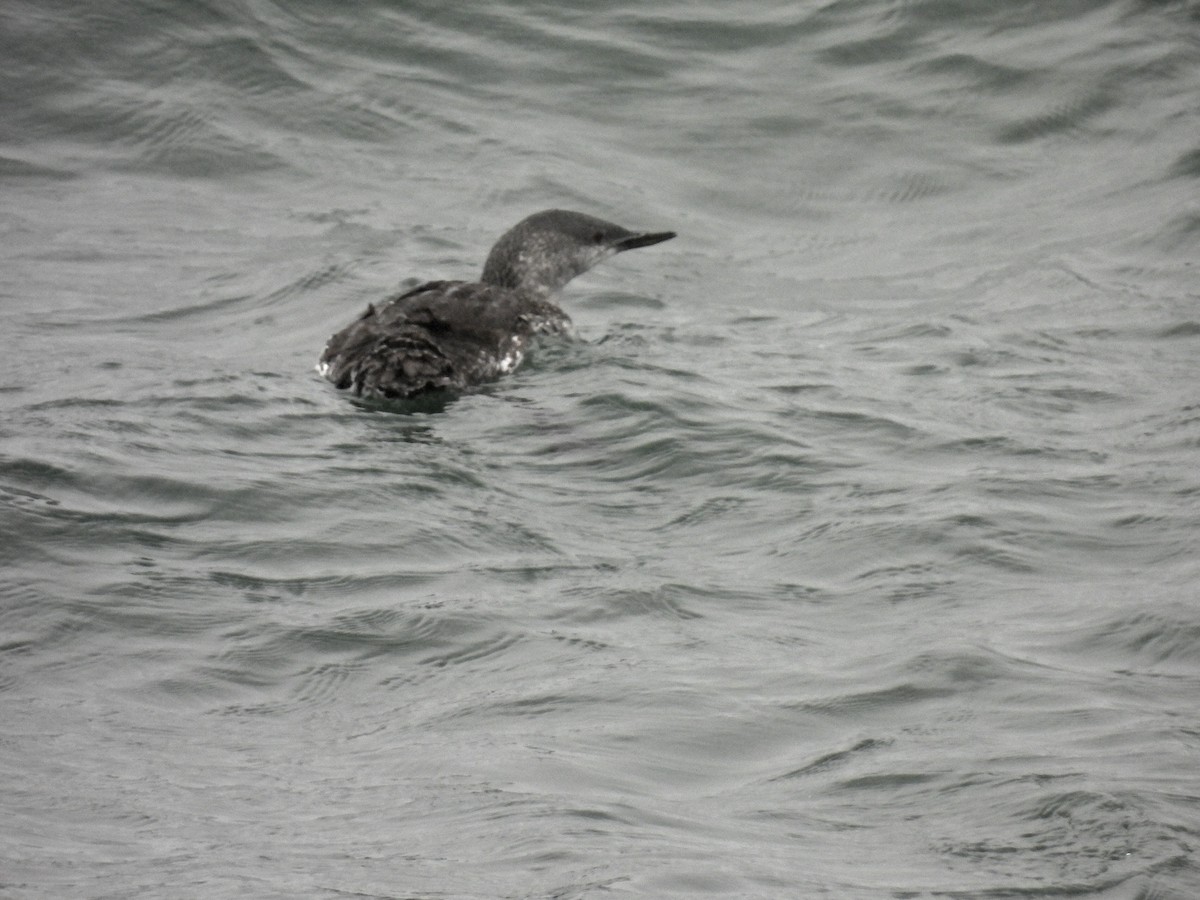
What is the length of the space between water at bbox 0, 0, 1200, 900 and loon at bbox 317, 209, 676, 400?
0.51 feet

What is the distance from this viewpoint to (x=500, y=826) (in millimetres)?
4387

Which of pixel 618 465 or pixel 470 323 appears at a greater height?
pixel 470 323

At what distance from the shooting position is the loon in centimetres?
811

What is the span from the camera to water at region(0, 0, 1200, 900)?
452 centimetres

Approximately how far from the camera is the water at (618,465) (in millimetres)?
4516

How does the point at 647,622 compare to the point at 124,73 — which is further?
the point at 124,73

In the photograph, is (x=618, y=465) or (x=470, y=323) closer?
(x=618, y=465)

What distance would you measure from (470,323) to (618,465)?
141 cm

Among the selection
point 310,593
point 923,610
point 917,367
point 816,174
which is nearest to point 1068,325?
point 917,367

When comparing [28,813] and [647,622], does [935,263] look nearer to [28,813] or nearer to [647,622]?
[647,622]

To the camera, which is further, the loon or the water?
the loon

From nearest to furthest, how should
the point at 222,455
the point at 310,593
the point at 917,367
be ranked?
the point at 310,593, the point at 222,455, the point at 917,367

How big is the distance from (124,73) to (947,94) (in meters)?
5.50

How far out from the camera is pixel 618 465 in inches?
298
